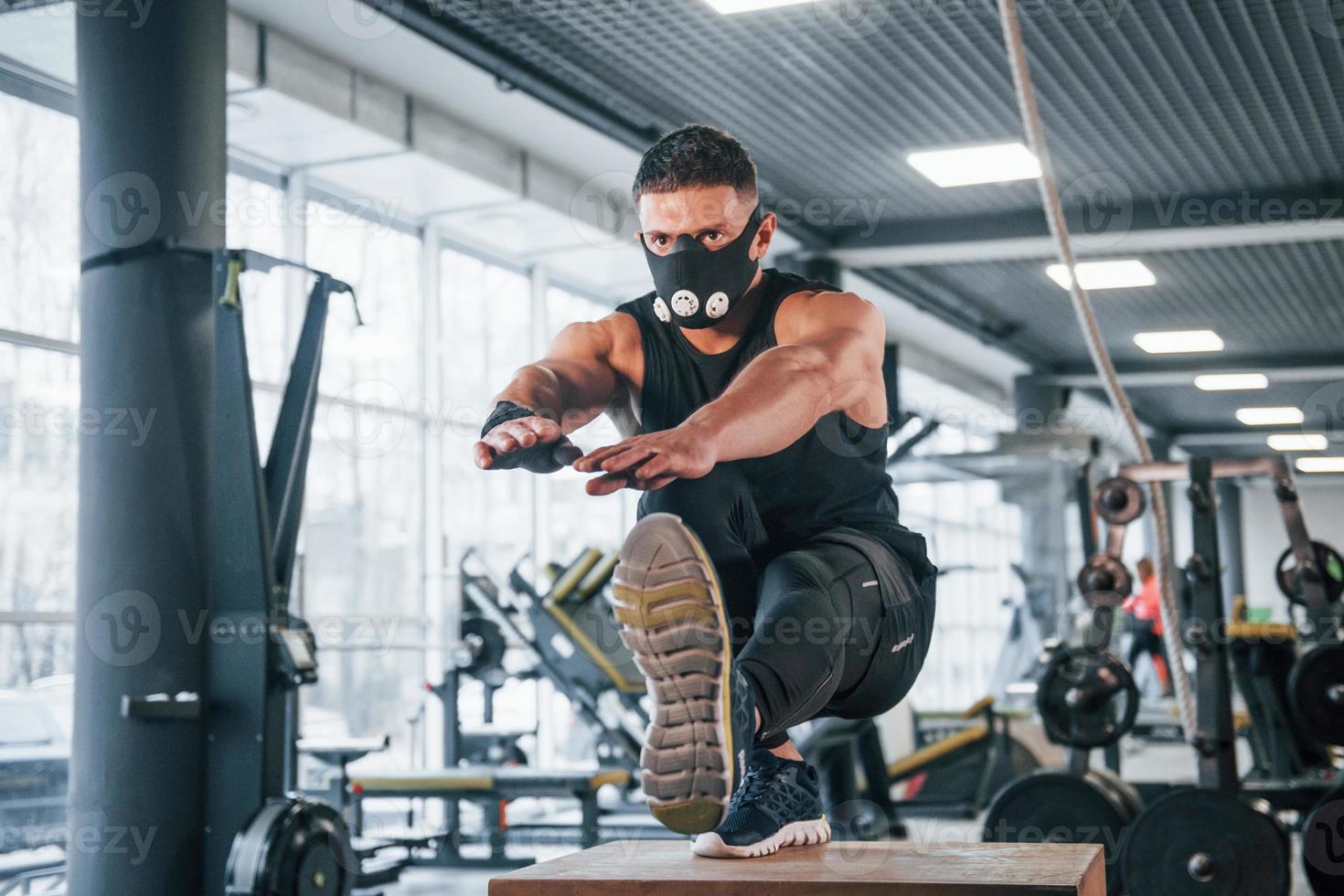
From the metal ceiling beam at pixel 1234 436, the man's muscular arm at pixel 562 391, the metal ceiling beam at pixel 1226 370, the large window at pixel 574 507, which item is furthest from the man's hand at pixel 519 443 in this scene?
the metal ceiling beam at pixel 1234 436

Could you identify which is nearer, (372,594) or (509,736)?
(509,736)

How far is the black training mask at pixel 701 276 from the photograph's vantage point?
161cm

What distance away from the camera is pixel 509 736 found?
641 cm

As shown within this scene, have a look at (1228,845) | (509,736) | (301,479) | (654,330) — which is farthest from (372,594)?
(654,330)

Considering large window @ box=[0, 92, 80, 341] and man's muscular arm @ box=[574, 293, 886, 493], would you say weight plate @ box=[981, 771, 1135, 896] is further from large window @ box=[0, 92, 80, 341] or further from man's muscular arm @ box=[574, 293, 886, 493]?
large window @ box=[0, 92, 80, 341]

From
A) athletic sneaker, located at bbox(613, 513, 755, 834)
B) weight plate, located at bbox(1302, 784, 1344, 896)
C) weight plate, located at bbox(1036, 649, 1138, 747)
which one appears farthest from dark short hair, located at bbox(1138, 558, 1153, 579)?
athletic sneaker, located at bbox(613, 513, 755, 834)

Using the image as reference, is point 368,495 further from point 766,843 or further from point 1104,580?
point 766,843

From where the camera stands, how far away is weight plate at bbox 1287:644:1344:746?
4.70 m

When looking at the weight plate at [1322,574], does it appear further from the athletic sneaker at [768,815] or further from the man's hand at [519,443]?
the man's hand at [519,443]

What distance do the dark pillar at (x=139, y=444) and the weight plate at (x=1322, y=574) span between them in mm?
3625

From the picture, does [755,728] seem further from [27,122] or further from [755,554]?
[27,122]

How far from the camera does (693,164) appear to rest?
159 centimetres

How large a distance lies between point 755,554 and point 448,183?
5.69 m

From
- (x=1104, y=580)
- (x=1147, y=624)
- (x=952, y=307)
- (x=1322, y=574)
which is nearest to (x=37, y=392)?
(x=1104, y=580)
